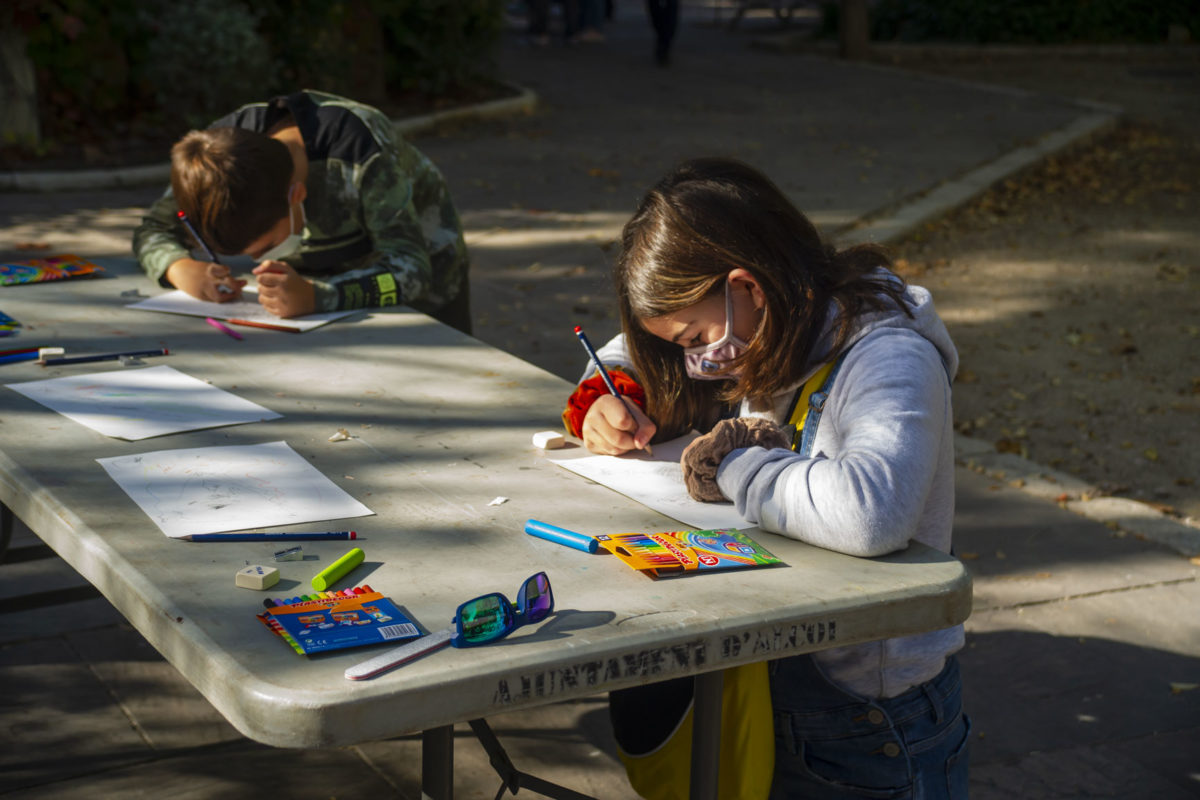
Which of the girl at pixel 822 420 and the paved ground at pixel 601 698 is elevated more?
the girl at pixel 822 420

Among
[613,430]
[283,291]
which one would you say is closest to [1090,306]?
[283,291]

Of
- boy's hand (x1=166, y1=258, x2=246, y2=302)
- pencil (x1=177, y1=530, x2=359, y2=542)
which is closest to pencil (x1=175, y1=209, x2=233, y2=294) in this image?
boy's hand (x1=166, y1=258, x2=246, y2=302)

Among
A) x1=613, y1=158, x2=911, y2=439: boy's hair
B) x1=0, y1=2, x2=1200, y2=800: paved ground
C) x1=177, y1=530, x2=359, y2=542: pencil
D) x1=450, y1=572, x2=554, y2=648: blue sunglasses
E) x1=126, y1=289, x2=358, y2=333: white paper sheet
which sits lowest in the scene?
x1=0, y1=2, x2=1200, y2=800: paved ground

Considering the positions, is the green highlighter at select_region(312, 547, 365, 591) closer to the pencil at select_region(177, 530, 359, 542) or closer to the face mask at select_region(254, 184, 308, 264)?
the pencil at select_region(177, 530, 359, 542)

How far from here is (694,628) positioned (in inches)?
63.6

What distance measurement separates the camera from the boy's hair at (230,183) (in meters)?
3.25

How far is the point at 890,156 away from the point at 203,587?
30.7 ft

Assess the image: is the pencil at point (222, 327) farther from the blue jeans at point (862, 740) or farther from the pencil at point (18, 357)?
the blue jeans at point (862, 740)

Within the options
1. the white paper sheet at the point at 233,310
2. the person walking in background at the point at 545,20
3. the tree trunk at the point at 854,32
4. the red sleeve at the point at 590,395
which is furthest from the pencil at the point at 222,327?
the person walking in background at the point at 545,20

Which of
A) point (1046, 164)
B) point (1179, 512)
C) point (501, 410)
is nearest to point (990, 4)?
point (1046, 164)

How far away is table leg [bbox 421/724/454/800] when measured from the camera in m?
1.80

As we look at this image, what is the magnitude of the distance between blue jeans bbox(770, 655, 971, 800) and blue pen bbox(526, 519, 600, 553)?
1.37ft

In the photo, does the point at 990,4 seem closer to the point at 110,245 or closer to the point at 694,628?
the point at 110,245

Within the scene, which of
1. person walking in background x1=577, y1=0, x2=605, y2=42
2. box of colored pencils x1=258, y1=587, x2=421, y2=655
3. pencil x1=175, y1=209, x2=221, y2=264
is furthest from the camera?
person walking in background x1=577, y1=0, x2=605, y2=42
